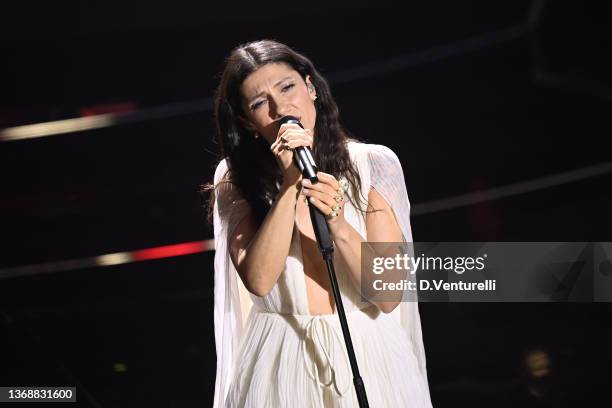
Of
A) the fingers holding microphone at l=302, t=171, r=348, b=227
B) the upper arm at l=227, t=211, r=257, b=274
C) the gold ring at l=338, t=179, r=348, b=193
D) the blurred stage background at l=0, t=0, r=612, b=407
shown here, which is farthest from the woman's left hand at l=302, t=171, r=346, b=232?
the blurred stage background at l=0, t=0, r=612, b=407

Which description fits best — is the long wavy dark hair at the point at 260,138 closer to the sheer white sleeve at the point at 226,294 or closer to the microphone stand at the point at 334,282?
the sheer white sleeve at the point at 226,294

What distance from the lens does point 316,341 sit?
143 centimetres

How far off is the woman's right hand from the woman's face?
0.27ft

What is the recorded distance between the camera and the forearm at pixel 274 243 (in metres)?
1.39

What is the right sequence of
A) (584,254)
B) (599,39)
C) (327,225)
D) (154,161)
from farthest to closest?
(599,39) → (154,161) → (584,254) → (327,225)

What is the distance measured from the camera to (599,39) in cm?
624

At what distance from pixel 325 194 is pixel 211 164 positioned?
3226 mm

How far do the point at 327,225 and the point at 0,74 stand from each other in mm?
3995

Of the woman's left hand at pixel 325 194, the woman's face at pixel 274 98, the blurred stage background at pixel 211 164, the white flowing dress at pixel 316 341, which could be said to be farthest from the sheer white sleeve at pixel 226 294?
the blurred stage background at pixel 211 164

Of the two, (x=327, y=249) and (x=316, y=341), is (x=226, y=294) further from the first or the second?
(x=327, y=249)

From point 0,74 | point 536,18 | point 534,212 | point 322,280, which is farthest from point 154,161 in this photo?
point 322,280

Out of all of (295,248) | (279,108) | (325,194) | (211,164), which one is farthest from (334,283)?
(211,164)

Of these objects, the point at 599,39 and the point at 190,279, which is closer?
the point at 190,279

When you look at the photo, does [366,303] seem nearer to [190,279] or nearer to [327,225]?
[327,225]
